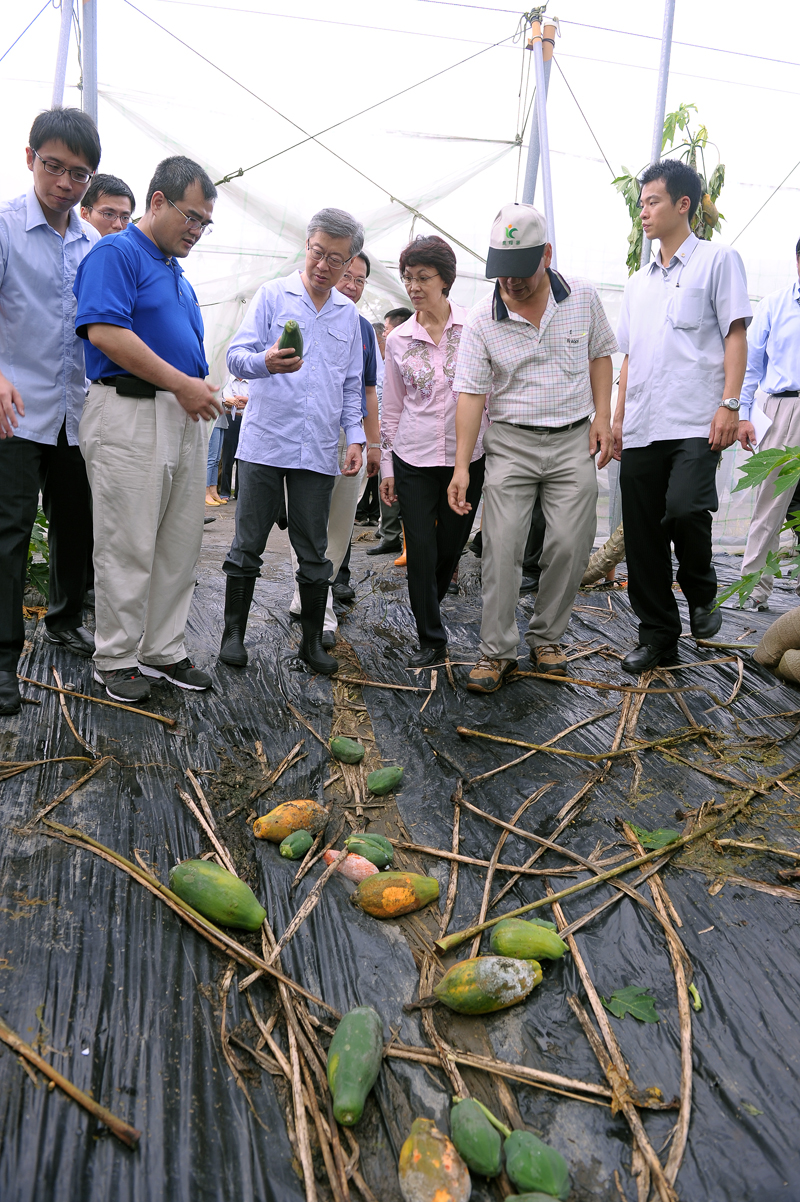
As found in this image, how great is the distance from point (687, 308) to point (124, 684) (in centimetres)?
284

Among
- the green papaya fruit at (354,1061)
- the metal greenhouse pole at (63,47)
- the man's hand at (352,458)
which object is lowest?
the green papaya fruit at (354,1061)

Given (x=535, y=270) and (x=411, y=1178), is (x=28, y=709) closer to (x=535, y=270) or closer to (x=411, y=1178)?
(x=411, y=1178)

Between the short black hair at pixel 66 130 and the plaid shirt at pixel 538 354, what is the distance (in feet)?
5.17

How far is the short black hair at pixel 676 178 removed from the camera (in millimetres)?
3352

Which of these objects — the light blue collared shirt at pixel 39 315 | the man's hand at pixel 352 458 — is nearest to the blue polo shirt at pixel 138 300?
the light blue collared shirt at pixel 39 315

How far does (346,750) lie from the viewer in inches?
110

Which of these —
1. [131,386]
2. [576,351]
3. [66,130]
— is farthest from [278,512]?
[66,130]

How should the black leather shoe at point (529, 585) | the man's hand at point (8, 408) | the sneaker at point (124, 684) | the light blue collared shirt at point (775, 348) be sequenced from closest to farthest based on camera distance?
1. the man's hand at point (8, 408)
2. the sneaker at point (124, 684)
3. the light blue collared shirt at point (775, 348)
4. the black leather shoe at point (529, 585)

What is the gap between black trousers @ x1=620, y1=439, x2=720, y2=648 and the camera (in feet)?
11.2

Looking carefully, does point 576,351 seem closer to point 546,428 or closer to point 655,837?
point 546,428

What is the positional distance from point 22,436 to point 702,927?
269 cm

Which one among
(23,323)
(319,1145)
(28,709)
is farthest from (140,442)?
(319,1145)

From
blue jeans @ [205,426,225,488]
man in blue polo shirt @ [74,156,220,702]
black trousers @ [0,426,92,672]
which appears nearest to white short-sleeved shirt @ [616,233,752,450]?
man in blue polo shirt @ [74,156,220,702]

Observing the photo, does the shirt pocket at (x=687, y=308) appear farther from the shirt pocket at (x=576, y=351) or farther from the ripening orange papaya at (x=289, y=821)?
the ripening orange papaya at (x=289, y=821)
